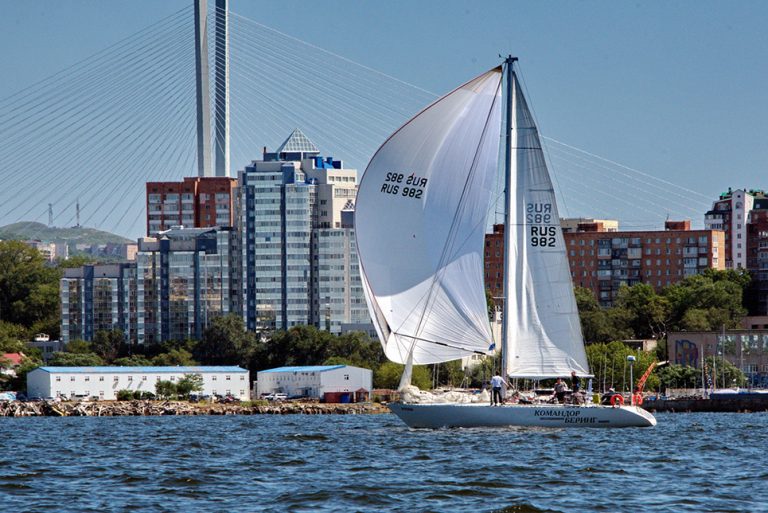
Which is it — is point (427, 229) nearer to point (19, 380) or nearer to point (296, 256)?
point (19, 380)

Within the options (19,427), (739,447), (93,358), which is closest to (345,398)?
(93,358)

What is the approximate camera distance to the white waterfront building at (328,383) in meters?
112

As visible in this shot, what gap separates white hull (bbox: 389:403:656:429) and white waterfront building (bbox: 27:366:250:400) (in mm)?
68406

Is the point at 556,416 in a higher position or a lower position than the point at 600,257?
lower

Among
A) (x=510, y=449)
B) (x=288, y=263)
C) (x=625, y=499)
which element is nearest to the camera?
(x=625, y=499)

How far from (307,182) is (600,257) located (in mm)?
36926

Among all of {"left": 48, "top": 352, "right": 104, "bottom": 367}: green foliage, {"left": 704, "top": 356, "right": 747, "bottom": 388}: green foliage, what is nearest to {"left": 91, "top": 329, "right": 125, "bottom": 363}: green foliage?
{"left": 48, "top": 352, "right": 104, "bottom": 367}: green foliage

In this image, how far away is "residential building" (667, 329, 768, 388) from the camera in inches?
4712

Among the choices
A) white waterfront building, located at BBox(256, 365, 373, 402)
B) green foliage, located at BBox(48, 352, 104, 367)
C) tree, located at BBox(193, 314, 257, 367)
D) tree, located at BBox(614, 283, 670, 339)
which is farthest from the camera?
tree, located at BBox(614, 283, 670, 339)

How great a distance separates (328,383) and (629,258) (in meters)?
63.2

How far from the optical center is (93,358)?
12625cm

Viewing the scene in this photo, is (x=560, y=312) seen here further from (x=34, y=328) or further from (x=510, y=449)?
(x=34, y=328)

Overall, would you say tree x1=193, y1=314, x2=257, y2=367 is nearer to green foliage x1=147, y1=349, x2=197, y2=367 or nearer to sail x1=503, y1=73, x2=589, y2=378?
green foliage x1=147, y1=349, x2=197, y2=367

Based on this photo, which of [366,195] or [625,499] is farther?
[366,195]
